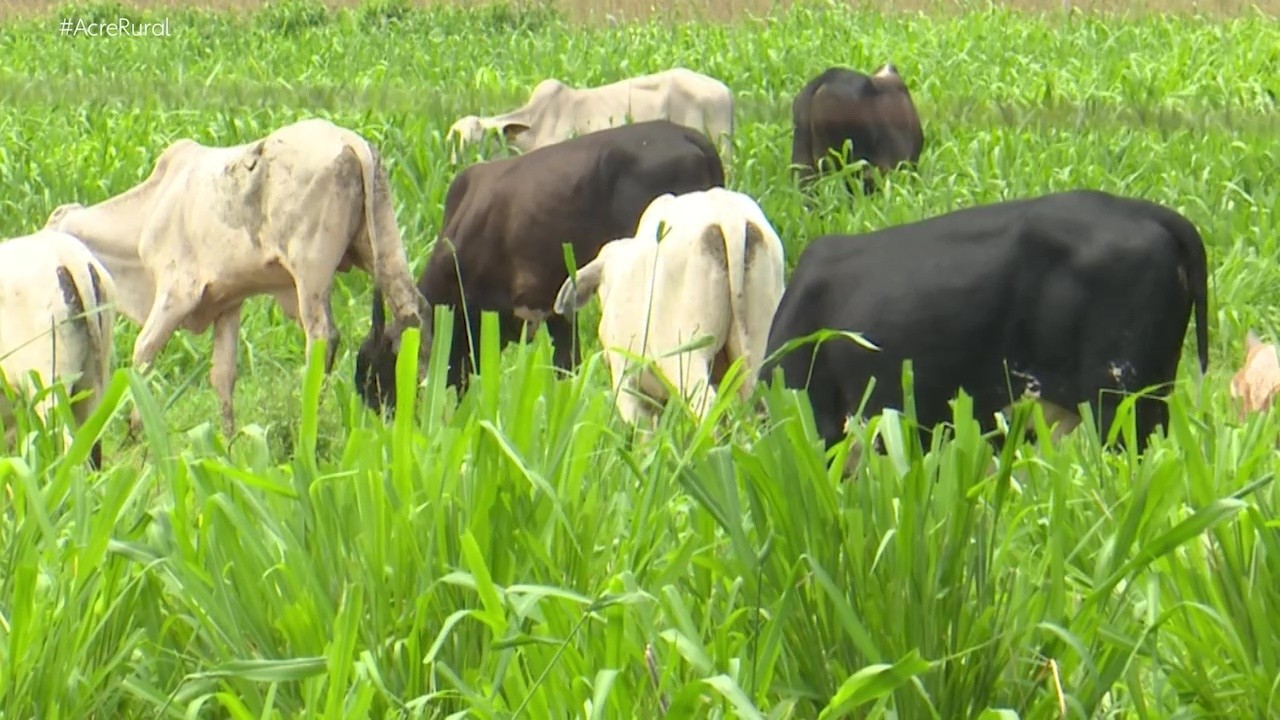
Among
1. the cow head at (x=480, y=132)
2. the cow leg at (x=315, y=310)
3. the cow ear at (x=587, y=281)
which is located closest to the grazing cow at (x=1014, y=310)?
the cow ear at (x=587, y=281)

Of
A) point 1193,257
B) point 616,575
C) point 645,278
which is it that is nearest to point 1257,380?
point 1193,257

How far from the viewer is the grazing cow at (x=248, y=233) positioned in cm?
545

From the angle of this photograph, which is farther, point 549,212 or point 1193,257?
point 549,212

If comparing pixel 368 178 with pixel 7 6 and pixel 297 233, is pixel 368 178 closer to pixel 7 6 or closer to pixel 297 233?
pixel 297 233

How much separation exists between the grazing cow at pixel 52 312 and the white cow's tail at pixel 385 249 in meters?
1.17

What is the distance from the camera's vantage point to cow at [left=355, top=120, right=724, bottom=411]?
5.77m

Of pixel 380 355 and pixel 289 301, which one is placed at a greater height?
pixel 289 301

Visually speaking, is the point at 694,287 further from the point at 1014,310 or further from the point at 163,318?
the point at 163,318

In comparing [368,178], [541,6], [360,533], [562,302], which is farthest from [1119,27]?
[360,533]

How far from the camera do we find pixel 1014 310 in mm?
3996

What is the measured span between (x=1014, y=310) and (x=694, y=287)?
78 centimetres

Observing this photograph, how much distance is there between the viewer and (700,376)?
4520mm

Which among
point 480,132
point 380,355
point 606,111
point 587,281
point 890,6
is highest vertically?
point 587,281

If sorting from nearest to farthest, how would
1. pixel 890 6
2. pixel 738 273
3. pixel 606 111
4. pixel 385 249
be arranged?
pixel 738 273 < pixel 385 249 < pixel 606 111 < pixel 890 6
